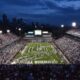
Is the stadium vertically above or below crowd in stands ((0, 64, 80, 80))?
below

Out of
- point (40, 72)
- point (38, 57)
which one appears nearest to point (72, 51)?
point (38, 57)

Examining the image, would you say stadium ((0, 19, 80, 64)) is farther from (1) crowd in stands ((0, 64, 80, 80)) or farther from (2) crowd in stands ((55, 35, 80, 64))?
(1) crowd in stands ((0, 64, 80, 80))

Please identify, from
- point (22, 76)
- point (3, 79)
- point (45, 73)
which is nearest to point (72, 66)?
point (45, 73)

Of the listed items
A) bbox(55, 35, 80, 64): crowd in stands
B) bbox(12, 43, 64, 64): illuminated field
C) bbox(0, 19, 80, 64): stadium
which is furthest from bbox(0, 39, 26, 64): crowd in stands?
bbox(55, 35, 80, 64): crowd in stands

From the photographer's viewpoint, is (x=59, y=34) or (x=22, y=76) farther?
(x=59, y=34)

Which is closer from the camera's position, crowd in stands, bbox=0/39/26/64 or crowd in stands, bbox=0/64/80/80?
crowd in stands, bbox=0/64/80/80

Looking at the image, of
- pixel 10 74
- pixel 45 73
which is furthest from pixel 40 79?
pixel 10 74

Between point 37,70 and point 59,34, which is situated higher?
point 37,70

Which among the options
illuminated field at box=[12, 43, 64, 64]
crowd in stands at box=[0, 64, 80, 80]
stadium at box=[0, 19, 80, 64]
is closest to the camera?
crowd in stands at box=[0, 64, 80, 80]

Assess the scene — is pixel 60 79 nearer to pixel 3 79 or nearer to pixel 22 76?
pixel 22 76
